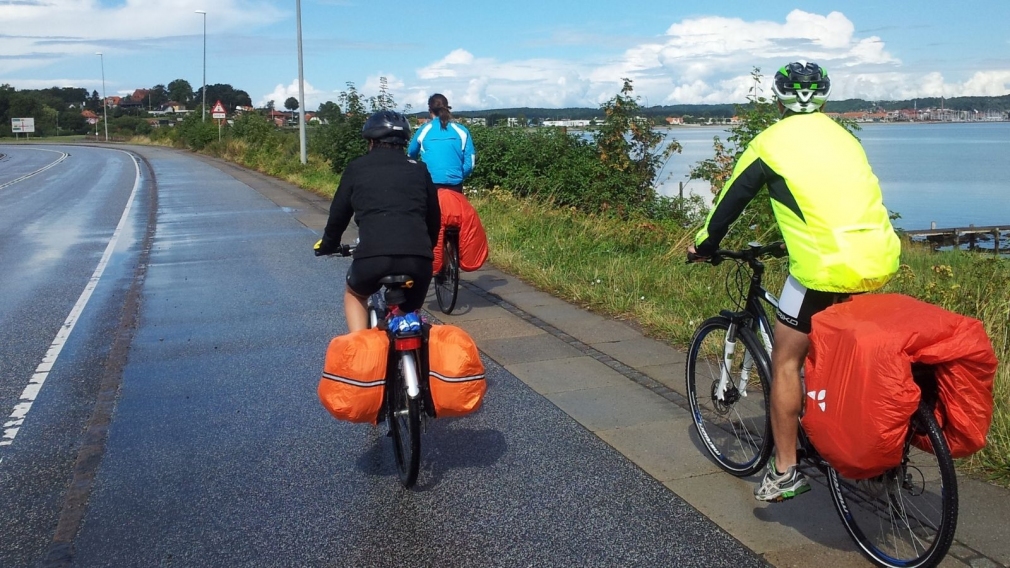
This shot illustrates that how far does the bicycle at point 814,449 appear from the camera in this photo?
3.57 meters

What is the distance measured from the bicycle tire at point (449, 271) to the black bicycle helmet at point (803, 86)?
17.3 ft

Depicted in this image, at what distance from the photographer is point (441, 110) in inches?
375

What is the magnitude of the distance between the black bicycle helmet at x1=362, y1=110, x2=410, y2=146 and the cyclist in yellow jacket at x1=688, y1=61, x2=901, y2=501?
67.4 inches

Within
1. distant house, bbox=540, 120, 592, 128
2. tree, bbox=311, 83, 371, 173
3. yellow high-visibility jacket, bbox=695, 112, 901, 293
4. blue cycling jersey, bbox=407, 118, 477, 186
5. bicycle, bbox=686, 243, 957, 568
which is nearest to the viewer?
bicycle, bbox=686, 243, 957, 568

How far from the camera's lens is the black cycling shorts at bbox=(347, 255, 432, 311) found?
481cm

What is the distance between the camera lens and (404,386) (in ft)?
15.2

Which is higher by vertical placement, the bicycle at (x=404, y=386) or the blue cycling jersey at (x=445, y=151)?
the blue cycling jersey at (x=445, y=151)

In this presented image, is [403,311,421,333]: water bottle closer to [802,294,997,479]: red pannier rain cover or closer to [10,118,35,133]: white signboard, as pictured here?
[802,294,997,479]: red pannier rain cover

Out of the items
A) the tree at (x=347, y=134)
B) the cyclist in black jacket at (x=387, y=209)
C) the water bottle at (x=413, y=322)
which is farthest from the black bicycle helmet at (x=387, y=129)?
the tree at (x=347, y=134)

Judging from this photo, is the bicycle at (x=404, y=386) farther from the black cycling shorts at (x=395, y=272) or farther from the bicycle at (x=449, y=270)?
the bicycle at (x=449, y=270)

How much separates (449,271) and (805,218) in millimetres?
5619

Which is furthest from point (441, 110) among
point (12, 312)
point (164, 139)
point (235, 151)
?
point (164, 139)

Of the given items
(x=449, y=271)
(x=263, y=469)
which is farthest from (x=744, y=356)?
(x=449, y=271)

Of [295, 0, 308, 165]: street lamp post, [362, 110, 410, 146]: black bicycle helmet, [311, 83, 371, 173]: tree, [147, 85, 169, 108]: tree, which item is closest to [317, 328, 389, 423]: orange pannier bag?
[362, 110, 410, 146]: black bicycle helmet
